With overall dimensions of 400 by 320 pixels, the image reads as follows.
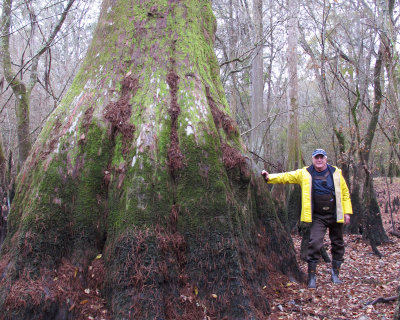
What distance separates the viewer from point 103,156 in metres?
3.78

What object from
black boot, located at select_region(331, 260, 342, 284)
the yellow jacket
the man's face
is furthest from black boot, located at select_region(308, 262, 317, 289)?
the man's face

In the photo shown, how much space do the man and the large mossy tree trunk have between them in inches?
43.1

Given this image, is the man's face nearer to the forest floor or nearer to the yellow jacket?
the yellow jacket

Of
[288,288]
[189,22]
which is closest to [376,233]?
[288,288]

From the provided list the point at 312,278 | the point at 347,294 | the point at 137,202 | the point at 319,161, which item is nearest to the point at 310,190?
the point at 319,161

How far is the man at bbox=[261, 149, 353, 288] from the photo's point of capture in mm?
5047

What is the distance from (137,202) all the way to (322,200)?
3040mm

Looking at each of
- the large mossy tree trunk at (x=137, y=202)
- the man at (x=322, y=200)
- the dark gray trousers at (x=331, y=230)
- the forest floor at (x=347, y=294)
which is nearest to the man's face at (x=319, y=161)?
the man at (x=322, y=200)

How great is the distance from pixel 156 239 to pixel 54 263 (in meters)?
1.06

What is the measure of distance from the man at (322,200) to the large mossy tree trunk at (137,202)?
110 centimetres

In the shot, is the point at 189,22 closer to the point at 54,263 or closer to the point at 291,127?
the point at 54,263

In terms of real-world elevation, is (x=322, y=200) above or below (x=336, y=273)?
above

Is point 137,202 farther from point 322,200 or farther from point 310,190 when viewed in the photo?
point 322,200

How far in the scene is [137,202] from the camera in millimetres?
3438
